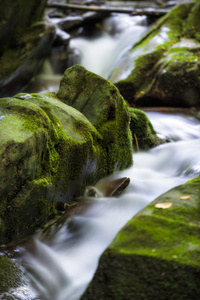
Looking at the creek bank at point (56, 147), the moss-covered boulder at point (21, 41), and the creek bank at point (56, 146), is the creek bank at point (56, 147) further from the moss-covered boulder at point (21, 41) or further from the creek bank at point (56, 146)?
the moss-covered boulder at point (21, 41)

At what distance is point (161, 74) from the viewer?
8977 mm

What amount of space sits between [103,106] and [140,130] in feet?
4.79

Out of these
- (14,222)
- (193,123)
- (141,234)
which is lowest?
(193,123)

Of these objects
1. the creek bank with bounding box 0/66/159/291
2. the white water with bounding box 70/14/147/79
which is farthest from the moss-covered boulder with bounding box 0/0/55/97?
the creek bank with bounding box 0/66/159/291

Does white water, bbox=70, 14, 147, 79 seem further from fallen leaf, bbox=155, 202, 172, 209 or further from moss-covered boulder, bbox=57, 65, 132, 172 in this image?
fallen leaf, bbox=155, 202, 172, 209

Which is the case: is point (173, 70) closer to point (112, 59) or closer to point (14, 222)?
point (112, 59)

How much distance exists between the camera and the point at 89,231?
3670 mm

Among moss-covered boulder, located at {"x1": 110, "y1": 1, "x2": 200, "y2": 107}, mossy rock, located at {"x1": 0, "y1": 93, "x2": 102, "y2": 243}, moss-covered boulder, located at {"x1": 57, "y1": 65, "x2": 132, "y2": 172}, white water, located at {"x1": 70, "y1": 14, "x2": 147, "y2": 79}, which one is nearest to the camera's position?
mossy rock, located at {"x1": 0, "y1": 93, "x2": 102, "y2": 243}

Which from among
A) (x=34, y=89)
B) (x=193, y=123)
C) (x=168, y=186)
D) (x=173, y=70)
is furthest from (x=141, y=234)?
(x=34, y=89)

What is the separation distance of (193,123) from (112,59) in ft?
16.4

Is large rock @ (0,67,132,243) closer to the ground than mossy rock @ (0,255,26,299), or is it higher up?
higher up

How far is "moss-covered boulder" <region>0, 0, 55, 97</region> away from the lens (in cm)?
862

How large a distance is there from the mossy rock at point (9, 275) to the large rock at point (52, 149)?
370mm

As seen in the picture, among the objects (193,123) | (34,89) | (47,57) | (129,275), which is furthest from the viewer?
(47,57)
